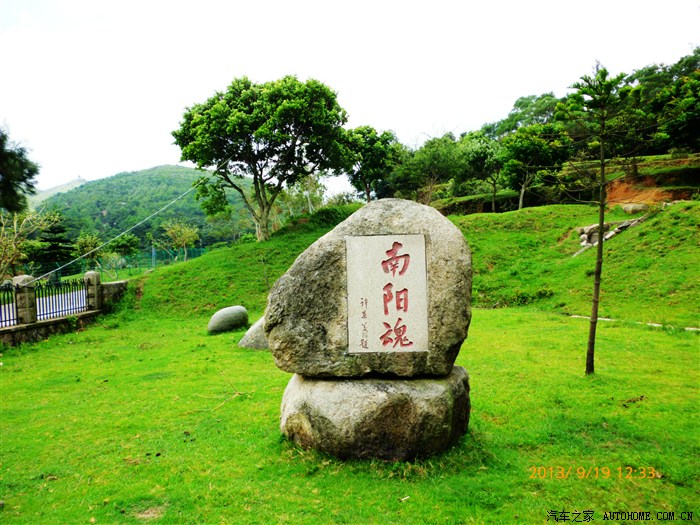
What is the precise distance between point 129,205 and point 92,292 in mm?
56337

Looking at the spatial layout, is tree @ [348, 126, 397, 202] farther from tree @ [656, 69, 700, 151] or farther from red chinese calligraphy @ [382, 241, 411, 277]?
red chinese calligraphy @ [382, 241, 411, 277]

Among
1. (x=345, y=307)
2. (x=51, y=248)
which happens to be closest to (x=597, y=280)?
(x=345, y=307)

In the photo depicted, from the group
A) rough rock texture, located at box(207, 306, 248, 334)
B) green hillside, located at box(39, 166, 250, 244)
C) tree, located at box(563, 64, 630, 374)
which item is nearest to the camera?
tree, located at box(563, 64, 630, 374)

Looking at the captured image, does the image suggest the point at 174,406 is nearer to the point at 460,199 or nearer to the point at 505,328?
the point at 505,328

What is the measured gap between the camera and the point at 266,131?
942 inches

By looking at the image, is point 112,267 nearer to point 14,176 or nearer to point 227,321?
point 227,321

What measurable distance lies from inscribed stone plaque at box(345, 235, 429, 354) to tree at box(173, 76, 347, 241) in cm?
2011

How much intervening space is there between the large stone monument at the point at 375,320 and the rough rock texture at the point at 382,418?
18mm

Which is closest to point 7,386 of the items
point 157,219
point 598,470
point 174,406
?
point 174,406

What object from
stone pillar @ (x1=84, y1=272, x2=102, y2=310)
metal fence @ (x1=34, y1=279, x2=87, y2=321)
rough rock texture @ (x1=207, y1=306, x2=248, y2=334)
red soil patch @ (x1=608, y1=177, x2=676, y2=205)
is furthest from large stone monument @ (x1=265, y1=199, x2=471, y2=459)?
red soil patch @ (x1=608, y1=177, x2=676, y2=205)

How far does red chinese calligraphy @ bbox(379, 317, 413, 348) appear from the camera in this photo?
5773 millimetres

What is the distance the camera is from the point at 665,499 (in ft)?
14.9

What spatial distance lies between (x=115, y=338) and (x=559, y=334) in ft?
50.3

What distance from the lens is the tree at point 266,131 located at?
970 inches
